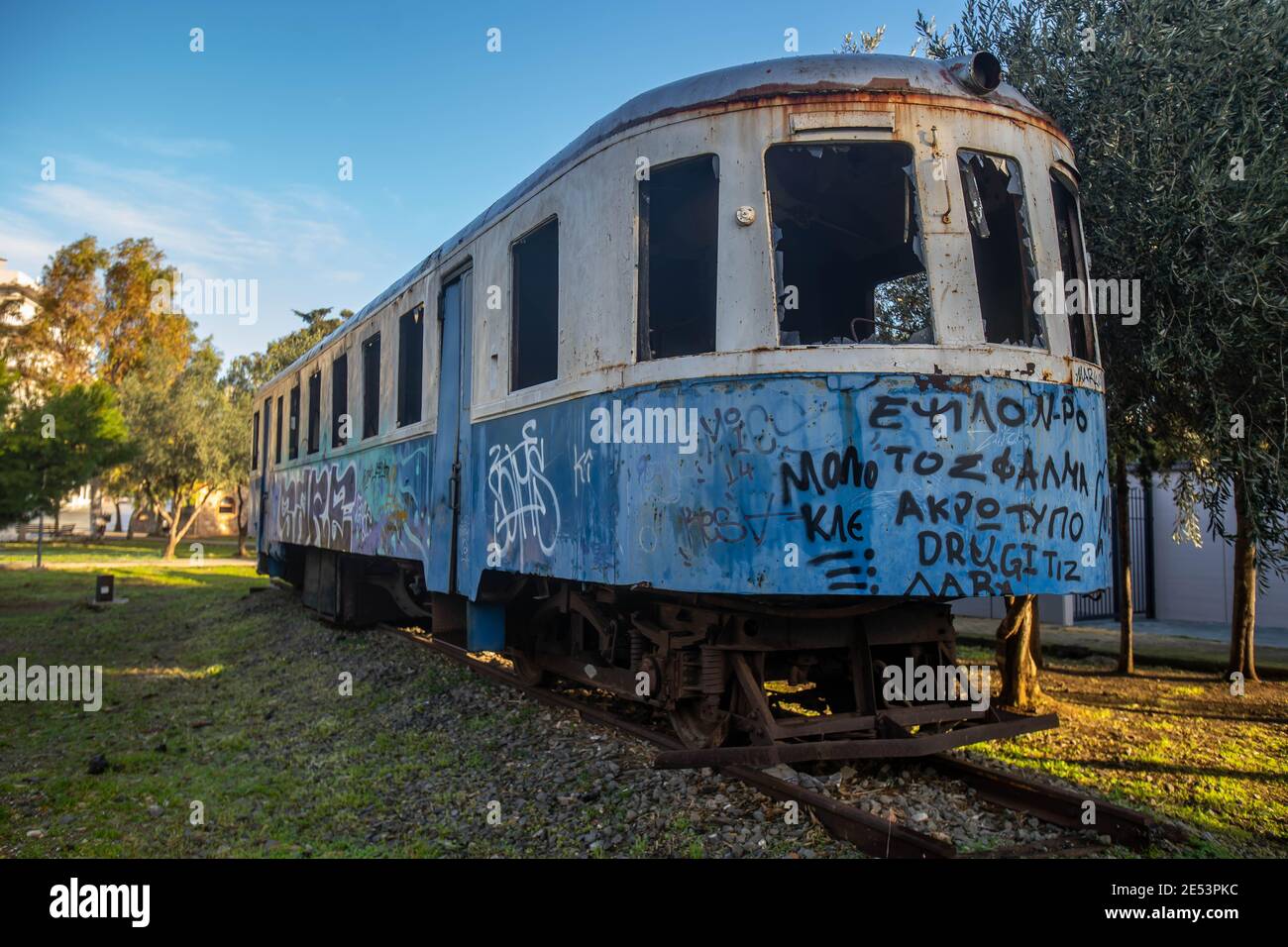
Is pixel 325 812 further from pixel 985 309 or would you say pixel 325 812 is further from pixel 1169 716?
pixel 1169 716

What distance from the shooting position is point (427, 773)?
5664 millimetres

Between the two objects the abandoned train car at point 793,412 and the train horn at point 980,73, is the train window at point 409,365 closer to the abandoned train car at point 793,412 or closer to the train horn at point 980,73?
the abandoned train car at point 793,412

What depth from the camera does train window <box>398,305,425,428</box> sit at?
8.27m

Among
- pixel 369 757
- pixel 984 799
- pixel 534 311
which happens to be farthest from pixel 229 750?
pixel 984 799

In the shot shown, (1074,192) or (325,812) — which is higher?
(1074,192)

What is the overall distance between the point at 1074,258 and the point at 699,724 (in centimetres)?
349

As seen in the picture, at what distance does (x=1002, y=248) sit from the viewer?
536 cm

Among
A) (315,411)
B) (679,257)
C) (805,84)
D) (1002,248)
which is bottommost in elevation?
(315,411)

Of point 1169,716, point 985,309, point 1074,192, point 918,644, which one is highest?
point 1074,192

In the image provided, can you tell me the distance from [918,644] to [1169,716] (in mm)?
4093

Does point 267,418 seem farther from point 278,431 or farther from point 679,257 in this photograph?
point 679,257
